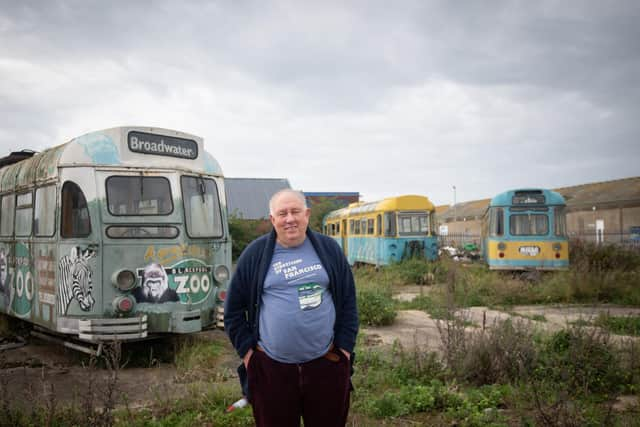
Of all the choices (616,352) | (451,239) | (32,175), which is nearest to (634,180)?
(451,239)

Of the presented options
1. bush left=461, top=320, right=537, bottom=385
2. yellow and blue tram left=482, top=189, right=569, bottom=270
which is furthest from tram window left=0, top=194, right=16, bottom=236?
yellow and blue tram left=482, top=189, right=569, bottom=270

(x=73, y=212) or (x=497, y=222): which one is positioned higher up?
(x=73, y=212)

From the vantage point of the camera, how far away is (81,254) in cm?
690

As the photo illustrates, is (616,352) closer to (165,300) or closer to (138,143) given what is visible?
(165,300)

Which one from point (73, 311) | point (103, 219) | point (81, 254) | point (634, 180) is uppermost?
point (634, 180)

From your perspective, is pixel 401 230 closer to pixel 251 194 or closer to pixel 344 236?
pixel 344 236

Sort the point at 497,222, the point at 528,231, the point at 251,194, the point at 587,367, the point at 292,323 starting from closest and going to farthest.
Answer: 1. the point at 292,323
2. the point at 587,367
3. the point at 528,231
4. the point at 497,222
5. the point at 251,194

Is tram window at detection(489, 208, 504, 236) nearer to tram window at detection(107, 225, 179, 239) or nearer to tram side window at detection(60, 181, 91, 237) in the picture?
tram window at detection(107, 225, 179, 239)

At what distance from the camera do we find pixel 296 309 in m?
3.11

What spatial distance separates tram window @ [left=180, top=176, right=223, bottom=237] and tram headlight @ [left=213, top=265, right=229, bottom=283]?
1.70ft

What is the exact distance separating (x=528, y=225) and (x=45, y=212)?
13065 mm

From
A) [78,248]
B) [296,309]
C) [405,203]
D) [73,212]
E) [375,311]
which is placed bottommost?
[375,311]

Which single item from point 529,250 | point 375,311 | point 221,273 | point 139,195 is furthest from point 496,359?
point 529,250

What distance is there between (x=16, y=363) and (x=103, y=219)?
2.44 metres
